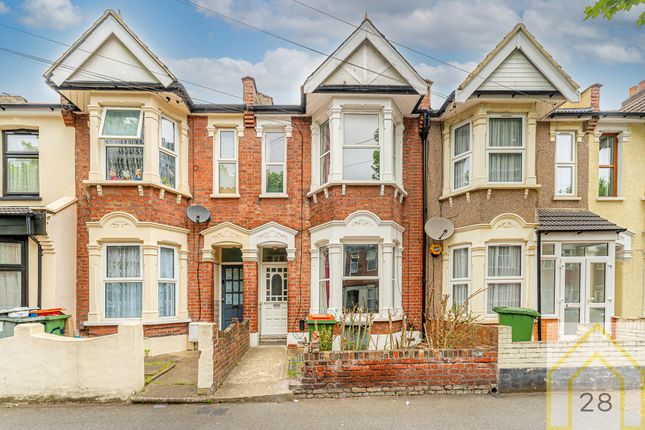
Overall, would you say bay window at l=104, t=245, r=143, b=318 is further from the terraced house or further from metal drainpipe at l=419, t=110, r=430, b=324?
metal drainpipe at l=419, t=110, r=430, b=324

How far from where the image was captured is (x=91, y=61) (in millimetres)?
8688

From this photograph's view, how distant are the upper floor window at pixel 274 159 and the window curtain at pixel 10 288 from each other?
251 inches

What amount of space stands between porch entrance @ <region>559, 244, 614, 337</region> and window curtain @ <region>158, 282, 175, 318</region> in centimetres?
975

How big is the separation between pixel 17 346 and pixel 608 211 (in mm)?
13504

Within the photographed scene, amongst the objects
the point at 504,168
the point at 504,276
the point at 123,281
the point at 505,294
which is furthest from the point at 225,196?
the point at 505,294

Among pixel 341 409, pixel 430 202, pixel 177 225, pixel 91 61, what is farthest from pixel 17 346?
pixel 430 202

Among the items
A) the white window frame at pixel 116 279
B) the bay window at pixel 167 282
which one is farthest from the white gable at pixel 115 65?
the bay window at pixel 167 282

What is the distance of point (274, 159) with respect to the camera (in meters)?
10.1

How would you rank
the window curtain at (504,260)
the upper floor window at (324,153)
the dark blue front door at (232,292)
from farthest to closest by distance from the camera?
the dark blue front door at (232,292) < the upper floor window at (324,153) < the window curtain at (504,260)

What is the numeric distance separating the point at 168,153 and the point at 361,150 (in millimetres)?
4931

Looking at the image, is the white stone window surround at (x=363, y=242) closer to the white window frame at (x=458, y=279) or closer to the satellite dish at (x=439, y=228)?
the satellite dish at (x=439, y=228)

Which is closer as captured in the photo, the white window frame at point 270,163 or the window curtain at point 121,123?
the window curtain at point 121,123

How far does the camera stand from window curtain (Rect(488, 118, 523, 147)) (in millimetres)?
9094

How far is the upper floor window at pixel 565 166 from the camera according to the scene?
32.1 feet
